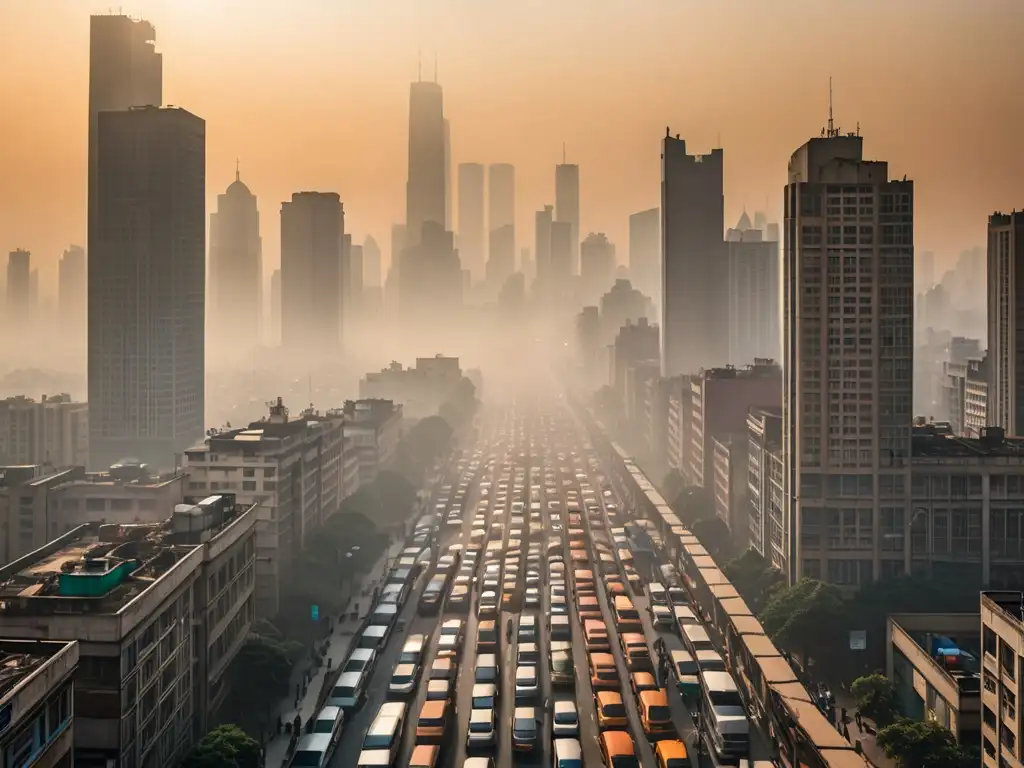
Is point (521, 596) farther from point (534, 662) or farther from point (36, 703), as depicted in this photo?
point (36, 703)

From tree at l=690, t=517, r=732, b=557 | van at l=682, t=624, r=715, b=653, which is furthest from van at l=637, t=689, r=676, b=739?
tree at l=690, t=517, r=732, b=557

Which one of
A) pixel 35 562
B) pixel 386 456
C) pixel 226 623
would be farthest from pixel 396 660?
pixel 386 456

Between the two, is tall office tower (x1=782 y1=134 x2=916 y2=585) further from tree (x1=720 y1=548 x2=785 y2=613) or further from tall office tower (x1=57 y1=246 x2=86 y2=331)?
tall office tower (x1=57 y1=246 x2=86 y2=331)

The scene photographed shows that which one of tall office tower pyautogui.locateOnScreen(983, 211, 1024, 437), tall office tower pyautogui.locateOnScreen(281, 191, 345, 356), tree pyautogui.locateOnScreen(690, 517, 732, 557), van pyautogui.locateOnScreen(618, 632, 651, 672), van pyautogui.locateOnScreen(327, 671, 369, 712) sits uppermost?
tall office tower pyautogui.locateOnScreen(281, 191, 345, 356)

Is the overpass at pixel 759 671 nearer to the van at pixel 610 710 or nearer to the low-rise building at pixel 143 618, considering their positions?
the van at pixel 610 710

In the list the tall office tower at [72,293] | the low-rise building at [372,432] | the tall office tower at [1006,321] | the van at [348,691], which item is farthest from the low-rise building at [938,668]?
the tall office tower at [72,293]

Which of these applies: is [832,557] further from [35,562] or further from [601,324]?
[601,324]

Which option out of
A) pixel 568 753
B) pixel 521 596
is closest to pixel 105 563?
pixel 568 753
